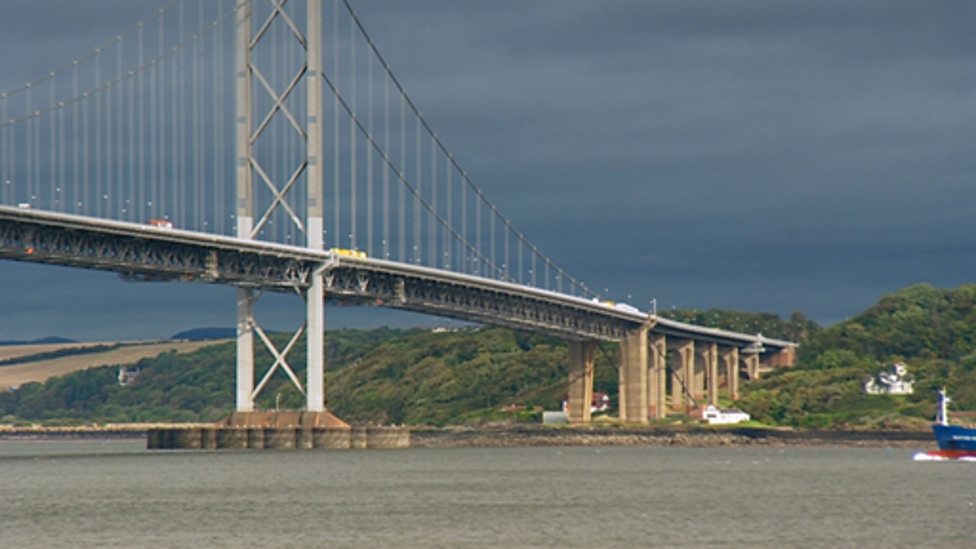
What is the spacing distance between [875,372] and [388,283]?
62.6 m

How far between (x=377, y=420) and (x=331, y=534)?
13695 centimetres

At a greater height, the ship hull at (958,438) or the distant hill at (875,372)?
the distant hill at (875,372)

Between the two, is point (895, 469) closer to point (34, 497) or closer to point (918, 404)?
point (34, 497)

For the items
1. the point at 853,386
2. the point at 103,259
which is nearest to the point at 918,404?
the point at 853,386

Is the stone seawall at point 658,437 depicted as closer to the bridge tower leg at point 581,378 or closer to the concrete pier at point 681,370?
the bridge tower leg at point 581,378

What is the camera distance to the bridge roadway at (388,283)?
99.8 meters

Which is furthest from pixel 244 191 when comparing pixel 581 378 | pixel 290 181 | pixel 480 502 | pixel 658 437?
pixel 581 378

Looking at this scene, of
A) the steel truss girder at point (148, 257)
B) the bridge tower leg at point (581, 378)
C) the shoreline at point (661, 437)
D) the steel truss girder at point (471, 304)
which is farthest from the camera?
the bridge tower leg at point (581, 378)

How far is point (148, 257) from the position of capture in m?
106

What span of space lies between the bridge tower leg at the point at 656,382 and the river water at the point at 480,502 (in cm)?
6020

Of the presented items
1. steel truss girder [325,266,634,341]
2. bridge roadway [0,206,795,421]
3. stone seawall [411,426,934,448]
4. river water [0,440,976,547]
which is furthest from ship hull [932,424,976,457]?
steel truss girder [325,266,634,341]

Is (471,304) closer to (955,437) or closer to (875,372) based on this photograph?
(955,437)

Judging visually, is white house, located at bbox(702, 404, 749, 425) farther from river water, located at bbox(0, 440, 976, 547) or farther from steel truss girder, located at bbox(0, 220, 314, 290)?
steel truss girder, located at bbox(0, 220, 314, 290)

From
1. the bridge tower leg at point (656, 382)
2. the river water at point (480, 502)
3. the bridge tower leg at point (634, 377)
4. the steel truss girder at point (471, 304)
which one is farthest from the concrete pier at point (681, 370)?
the river water at point (480, 502)
